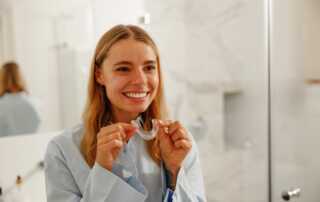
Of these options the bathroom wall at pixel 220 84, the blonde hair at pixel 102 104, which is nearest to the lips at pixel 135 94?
the blonde hair at pixel 102 104

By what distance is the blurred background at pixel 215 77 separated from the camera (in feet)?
4.19

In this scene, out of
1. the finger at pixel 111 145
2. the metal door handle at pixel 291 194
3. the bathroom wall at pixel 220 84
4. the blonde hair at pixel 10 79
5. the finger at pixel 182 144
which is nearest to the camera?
the finger at pixel 111 145

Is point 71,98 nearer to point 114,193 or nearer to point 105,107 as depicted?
point 105,107

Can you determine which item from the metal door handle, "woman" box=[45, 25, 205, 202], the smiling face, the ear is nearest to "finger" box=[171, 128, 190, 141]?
"woman" box=[45, 25, 205, 202]

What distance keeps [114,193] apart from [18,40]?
72 centimetres

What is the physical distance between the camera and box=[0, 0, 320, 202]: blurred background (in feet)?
4.19

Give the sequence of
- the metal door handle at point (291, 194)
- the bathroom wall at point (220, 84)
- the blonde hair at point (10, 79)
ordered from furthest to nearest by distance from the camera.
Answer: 1. the bathroom wall at point (220, 84)
2. the metal door handle at point (291, 194)
3. the blonde hair at point (10, 79)

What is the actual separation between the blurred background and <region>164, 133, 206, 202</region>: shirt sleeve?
0.56m

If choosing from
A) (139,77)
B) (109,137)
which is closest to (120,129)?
(109,137)

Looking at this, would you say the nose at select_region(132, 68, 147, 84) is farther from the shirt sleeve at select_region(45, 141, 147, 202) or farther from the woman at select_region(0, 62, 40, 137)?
the woman at select_region(0, 62, 40, 137)

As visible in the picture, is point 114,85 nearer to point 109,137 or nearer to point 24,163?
point 109,137

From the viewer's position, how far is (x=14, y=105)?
1.25 meters

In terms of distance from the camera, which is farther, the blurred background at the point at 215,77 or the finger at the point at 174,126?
the blurred background at the point at 215,77

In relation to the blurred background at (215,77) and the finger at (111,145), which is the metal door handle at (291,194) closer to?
the blurred background at (215,77)
